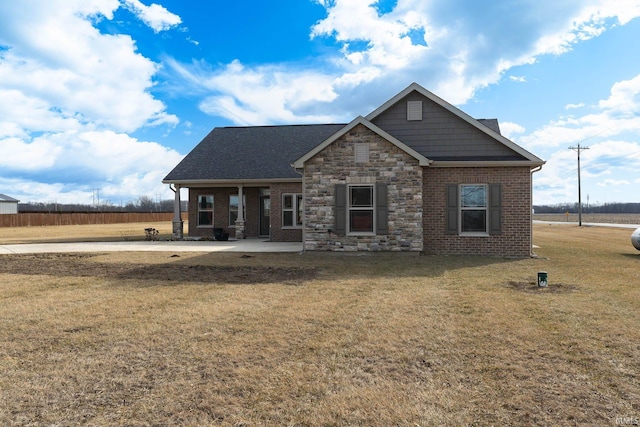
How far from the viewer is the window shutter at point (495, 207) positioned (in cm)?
1380

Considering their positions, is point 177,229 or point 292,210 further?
point 177,229

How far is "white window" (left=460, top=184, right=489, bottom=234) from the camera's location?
1410 centimetres

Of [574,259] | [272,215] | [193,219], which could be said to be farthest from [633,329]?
[193,219]

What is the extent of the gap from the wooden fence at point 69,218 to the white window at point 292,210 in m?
35.9

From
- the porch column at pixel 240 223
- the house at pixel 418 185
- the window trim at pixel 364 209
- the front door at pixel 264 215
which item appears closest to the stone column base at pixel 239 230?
the porch column at pixel 240 223

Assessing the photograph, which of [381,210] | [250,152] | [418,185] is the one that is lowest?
[381,210]

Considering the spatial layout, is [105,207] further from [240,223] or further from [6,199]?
[240,223]

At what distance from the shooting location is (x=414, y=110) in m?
15.0

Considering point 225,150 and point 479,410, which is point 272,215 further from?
point 479,410

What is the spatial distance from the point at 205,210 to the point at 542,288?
1802cm

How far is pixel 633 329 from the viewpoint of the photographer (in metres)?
5.61

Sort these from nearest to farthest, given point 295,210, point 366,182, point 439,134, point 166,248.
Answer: point 366,182, point 439,134, point 166,248, point 295,210

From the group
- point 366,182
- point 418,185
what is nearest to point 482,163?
point 418,185

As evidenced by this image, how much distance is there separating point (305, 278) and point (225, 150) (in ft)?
49.8
